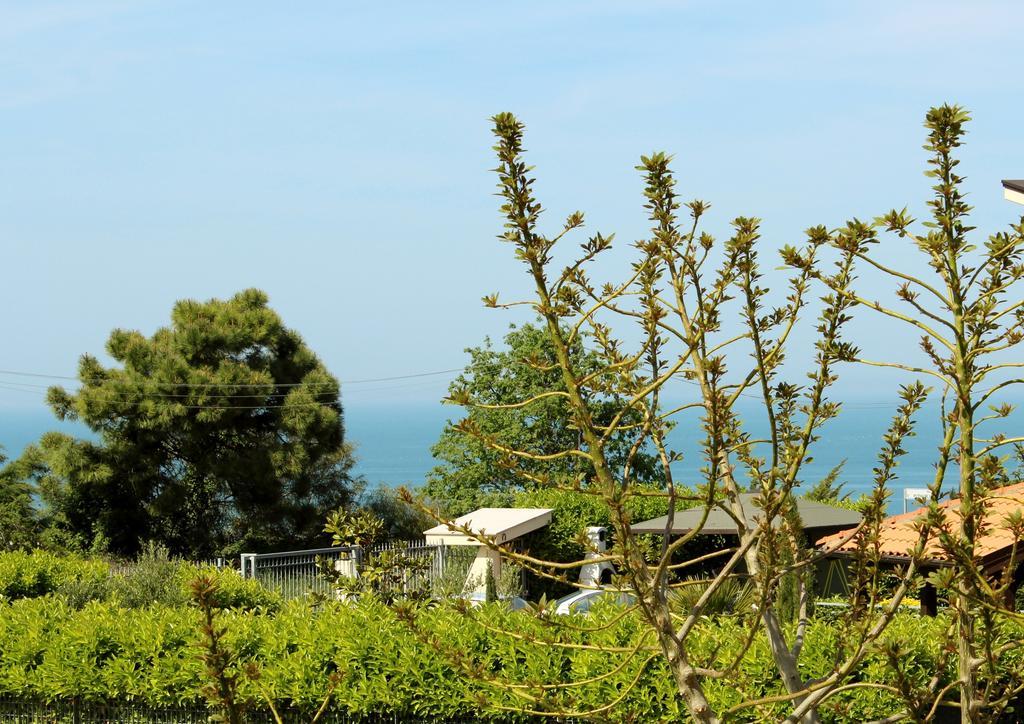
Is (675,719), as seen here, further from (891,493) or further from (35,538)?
(35,538)

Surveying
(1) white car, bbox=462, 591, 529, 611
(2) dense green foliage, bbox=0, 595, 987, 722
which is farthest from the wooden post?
(1) white car, bbox=462, 591, 529, 611

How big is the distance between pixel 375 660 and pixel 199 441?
100ft

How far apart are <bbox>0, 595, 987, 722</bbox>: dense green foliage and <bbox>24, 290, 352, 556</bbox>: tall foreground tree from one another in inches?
1089

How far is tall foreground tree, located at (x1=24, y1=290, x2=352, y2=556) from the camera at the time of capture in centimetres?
3681

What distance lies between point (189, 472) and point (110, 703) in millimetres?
29816

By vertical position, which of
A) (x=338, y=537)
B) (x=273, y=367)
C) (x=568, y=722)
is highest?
(x=273, y=367)

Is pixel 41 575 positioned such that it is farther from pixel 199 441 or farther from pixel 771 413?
pixel 199 441

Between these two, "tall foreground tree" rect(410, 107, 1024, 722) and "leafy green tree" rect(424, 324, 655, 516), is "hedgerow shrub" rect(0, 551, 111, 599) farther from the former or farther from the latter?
"leafy green tree" rect(424, 324, 655, 516)

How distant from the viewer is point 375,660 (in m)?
8.62

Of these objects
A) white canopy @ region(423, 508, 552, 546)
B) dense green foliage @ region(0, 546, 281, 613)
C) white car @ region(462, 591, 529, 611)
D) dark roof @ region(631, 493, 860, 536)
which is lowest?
white car @ region(462, 591, 529, 611)

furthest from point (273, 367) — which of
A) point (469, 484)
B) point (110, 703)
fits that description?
point (110, 703)

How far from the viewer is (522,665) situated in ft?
27.1

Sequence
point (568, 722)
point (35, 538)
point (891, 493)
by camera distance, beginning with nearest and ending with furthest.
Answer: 1. point (891, 493)
2. point (568, 722)
3. point (35, 538)

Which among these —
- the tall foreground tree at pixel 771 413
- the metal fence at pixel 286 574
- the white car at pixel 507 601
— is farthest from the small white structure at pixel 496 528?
the tall foreground tree at pixel 771 413
